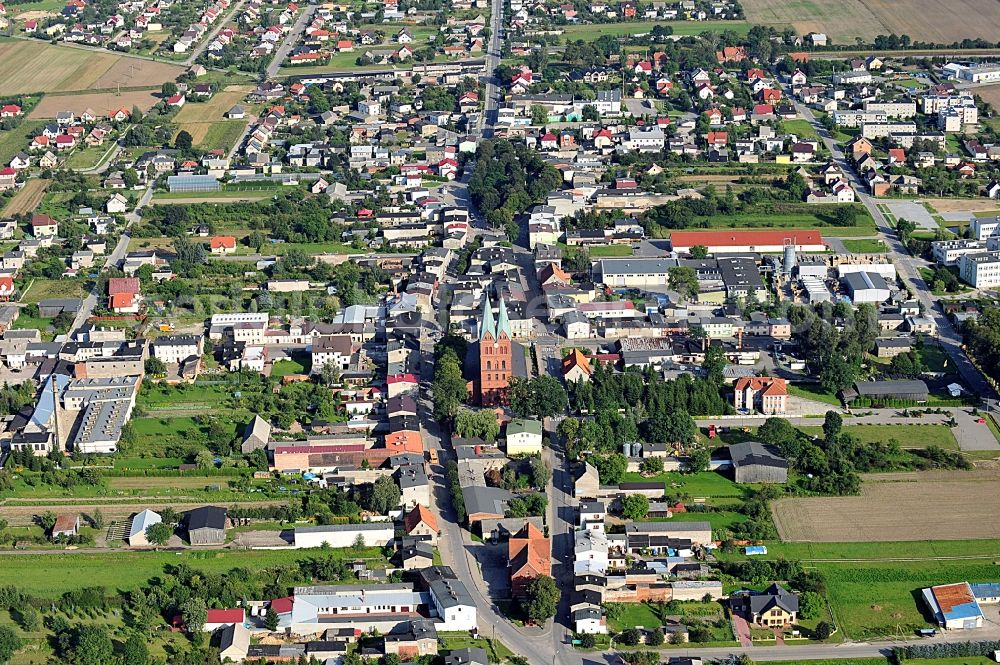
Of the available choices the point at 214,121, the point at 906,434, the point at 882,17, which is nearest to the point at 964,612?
the point at 906,434

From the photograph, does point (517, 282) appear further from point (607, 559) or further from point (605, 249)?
point (607, 559)

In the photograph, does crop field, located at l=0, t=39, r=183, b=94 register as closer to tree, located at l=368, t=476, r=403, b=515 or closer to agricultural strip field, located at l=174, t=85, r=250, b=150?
agricultural strip field, located at l=174, t=85, r=250, b=150

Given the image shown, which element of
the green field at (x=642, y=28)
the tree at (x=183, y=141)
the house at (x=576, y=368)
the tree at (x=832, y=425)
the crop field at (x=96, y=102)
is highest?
the tree at (x=832, y=425)

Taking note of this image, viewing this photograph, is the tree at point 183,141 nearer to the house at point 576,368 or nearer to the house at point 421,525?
the house at point 576,368

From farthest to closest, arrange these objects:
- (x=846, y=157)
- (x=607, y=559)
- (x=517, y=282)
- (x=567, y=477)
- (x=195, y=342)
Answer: (x=846, y=157) → (x=517, y=282) → (x=195, y=342) → (x=567, y=477) → (x=607, y=559)

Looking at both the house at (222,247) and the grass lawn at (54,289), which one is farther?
the house at (222,247)

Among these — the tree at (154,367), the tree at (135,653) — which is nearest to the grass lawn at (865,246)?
the tree at (154,367)

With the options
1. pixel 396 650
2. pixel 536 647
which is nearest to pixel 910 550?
pixel 536 647
